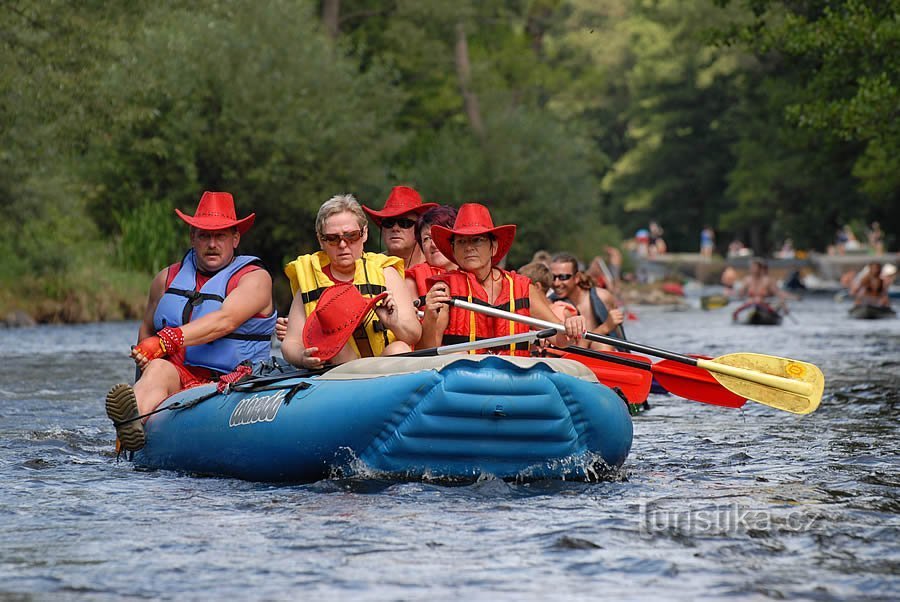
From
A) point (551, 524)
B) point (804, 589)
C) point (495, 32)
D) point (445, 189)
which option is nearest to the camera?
point (804, 589)

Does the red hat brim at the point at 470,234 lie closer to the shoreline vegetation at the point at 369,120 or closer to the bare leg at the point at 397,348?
the bare leg at the point at 397,348

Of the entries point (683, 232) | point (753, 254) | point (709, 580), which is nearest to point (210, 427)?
point (709, 580)

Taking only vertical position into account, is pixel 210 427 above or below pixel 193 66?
below

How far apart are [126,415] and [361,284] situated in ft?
4.71

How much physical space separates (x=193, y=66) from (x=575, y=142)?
14.4 metres

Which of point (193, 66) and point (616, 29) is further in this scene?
point (616, 29)

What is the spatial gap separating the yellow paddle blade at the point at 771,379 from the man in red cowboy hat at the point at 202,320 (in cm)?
235

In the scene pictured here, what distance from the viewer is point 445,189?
37.7 meters

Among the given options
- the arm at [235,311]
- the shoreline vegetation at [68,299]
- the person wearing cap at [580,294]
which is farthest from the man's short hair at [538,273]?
the shoreline vegetation at [68,299]

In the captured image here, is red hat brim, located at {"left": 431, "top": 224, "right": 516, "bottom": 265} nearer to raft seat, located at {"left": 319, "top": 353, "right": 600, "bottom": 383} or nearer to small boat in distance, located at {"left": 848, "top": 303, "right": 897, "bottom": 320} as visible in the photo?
raft seat, located at {"left": 319, "top": 353, "right": 600, "bottom": 383}

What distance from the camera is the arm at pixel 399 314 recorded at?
703 cm

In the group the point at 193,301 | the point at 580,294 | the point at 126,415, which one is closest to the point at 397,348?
the point at 193,301

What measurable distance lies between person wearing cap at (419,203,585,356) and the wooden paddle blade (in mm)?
1035

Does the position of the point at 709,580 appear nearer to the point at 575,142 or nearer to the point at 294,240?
the point at 294,240
